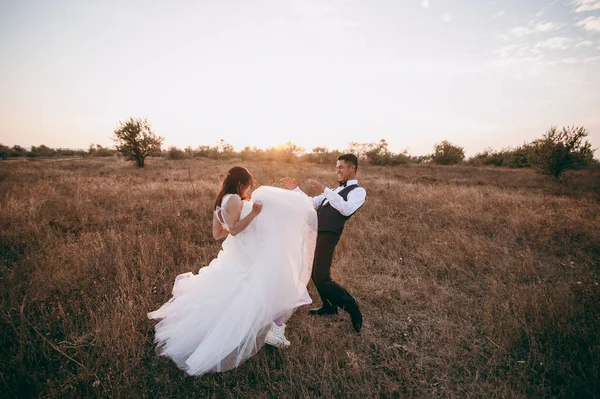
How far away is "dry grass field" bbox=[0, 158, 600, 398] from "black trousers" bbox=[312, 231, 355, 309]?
506mm

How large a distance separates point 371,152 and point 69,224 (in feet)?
104

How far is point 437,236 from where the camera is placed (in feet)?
21.2

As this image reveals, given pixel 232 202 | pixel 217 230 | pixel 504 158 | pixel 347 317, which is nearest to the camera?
pixel 232 202

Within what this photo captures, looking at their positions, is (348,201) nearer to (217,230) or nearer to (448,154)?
(217,230)

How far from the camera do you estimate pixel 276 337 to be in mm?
2938

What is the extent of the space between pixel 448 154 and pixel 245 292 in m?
40.5

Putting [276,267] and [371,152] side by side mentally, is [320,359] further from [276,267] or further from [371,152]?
[371,152]

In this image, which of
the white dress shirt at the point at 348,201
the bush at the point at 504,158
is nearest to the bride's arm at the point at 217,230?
the white dress shirt at the point at 348,201

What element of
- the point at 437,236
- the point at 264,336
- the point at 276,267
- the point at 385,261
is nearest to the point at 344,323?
the point at 264,336

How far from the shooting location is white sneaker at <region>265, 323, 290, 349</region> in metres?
2.94

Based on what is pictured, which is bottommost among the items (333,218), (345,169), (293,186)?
(333,218)

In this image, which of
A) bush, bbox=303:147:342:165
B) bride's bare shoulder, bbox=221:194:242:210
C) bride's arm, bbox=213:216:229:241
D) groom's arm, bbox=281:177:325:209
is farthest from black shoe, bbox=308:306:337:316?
bush, bbox=303:147:342:165

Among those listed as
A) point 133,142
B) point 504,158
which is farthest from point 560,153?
point 133,142

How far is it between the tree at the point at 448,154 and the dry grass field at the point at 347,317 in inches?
1279
